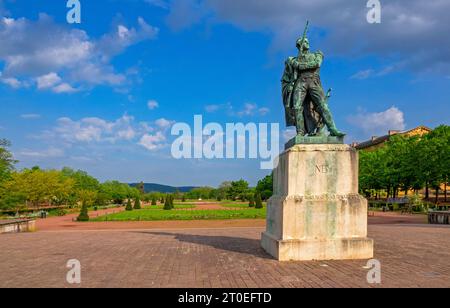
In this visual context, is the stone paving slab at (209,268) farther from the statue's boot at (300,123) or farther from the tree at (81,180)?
the tree at (81,180)

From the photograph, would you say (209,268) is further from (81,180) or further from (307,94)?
(81,180)

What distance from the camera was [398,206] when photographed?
1900 inches

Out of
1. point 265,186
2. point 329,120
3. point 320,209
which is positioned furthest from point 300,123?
point 265,186

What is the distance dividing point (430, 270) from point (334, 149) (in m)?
3.39

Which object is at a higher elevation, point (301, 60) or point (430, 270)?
point (301, 60)

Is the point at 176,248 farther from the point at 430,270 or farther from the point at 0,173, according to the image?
the point at 0,173

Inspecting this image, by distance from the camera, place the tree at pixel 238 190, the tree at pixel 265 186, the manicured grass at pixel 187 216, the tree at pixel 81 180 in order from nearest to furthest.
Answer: the manicured grass at pixel 187 216
the tree at pixel 81 180
the tree at pixel 265 186
the tree at pixel 238 190

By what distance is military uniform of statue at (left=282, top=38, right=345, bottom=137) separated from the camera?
384 inches

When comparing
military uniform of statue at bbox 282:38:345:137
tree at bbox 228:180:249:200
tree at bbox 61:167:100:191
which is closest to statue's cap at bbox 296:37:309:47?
military uniform of statue at bbox 282:38:345:137

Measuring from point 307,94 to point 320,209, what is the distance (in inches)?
126

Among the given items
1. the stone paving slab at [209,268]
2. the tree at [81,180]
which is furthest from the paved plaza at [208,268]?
the tree at [81,180]

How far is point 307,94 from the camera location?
1001 centimetres

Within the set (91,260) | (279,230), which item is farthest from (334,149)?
(91,260)

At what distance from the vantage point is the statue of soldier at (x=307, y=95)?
9758 mm
